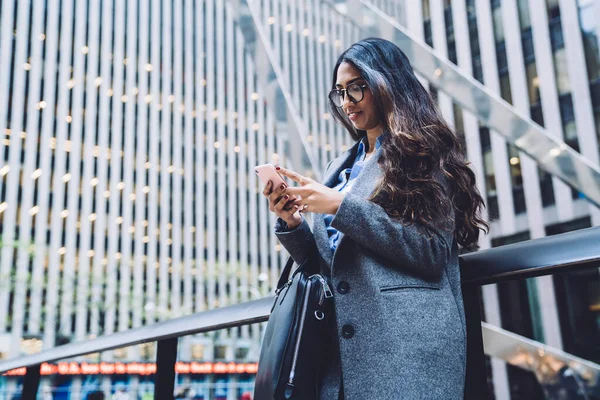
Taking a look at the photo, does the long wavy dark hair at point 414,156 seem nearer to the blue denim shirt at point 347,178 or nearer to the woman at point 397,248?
the woman at point 397,248

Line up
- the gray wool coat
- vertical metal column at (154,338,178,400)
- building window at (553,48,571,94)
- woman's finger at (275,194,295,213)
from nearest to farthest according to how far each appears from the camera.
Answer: the gray wool coat, woman's finger at (275,194,295,213), vertical metal column at (154,338,178,400), building window at (553,48,571,94)

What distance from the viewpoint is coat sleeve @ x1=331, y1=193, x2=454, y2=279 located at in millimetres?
1271

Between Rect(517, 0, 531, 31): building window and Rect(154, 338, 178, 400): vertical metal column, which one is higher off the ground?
Rect(517, 0, 531, 31): building window

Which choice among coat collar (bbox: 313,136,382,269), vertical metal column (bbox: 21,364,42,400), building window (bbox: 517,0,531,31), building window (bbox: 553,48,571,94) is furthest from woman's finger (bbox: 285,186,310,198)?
building window (bbox: 517,0,531,31)

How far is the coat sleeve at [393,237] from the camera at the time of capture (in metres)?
1.27

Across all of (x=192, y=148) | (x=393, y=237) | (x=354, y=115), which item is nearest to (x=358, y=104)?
(x=354, y=115)

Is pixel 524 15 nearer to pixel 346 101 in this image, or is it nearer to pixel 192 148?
pixel 346 101

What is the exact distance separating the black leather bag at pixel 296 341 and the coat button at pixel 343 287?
0.02 m

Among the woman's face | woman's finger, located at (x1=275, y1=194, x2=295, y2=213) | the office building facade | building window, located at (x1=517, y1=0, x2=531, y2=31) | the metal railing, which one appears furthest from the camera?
building window, located at (x1=517, y1=0, x2=531, y2=31)

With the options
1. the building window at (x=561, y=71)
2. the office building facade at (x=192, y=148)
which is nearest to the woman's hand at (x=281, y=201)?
the office building facade at (x=192, y=148)

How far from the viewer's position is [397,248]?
127cm

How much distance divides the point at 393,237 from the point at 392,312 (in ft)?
0.50

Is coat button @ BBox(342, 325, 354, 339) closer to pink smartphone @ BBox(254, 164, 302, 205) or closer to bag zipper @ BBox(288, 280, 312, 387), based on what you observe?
bag zipper @ BBox(288, 280, 312, 387)

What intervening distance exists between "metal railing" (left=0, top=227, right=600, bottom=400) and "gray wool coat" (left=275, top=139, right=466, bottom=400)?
78 mm
